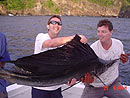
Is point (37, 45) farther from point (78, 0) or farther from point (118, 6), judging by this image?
point (118, 6)

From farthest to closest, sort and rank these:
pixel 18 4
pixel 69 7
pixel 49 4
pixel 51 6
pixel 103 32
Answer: pixel 69 7, pixel 49 4, pixel 51 6, pixel 18 4, pixel 103 32

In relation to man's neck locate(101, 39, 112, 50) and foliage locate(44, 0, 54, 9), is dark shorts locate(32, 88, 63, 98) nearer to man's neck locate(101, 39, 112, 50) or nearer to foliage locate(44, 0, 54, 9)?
man's neck locate(101, 39, 112, 50)

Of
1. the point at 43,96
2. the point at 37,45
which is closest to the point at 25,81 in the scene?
the point at 37,45

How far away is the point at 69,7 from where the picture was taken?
81.6 metres

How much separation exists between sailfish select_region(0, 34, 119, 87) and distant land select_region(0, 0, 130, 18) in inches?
2939

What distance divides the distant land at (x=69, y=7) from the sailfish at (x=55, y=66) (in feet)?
245

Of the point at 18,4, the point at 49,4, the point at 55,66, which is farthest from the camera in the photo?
the point at 49,4

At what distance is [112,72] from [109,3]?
9032cm

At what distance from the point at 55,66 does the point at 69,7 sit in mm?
81858

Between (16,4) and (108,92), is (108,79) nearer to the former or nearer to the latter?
(108,92)

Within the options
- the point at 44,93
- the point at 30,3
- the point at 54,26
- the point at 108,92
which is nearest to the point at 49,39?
the point at 54,26

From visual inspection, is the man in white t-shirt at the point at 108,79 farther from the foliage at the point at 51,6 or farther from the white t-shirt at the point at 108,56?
the foliage at the point at 51,6

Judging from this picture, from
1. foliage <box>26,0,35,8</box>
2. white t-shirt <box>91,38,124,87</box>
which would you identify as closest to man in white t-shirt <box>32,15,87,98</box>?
white t-shirt <box>91,38,124,87</box>

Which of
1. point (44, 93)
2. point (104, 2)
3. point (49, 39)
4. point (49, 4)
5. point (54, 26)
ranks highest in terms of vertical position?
point (104, 2)
